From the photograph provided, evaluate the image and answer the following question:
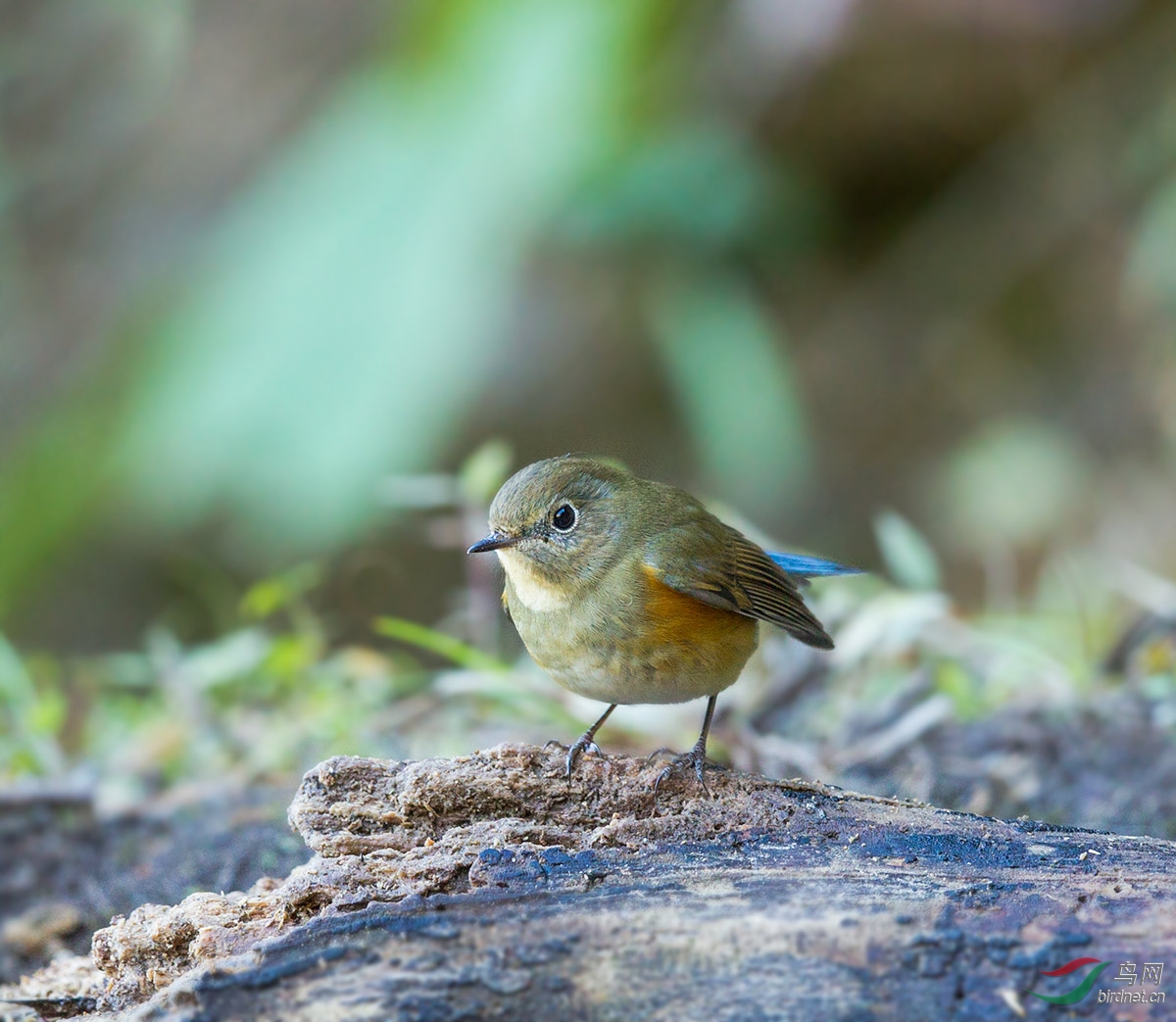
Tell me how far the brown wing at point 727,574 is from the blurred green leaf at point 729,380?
166 inches

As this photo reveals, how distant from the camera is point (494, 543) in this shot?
3008 mm

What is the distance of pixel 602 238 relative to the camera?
7.83 meters

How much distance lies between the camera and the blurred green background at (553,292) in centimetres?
674

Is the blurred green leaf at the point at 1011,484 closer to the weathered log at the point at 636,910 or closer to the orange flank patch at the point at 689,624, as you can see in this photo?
the orange flank patch at the point at 689,624

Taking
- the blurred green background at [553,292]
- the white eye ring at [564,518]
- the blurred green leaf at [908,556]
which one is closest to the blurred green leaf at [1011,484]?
the blurred green background at [553,292]

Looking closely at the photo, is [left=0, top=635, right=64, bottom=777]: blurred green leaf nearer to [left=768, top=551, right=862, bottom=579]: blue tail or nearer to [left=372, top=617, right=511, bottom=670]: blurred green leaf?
[left=372, top=617, right=511, bottom=670]: blurred green leaf

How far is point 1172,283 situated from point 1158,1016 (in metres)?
6.64

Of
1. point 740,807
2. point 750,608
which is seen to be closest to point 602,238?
point 750,608

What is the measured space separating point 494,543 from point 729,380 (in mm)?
4772

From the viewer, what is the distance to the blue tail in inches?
144

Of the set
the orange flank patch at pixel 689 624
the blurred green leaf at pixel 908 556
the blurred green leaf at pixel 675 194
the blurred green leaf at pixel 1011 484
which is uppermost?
the blurred green leaf at pixel 675 194

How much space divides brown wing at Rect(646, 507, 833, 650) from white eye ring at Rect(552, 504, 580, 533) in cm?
19

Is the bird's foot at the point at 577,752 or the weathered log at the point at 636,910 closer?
the weathered log at the point at 636,910

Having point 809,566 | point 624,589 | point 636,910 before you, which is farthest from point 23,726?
point 636,910
